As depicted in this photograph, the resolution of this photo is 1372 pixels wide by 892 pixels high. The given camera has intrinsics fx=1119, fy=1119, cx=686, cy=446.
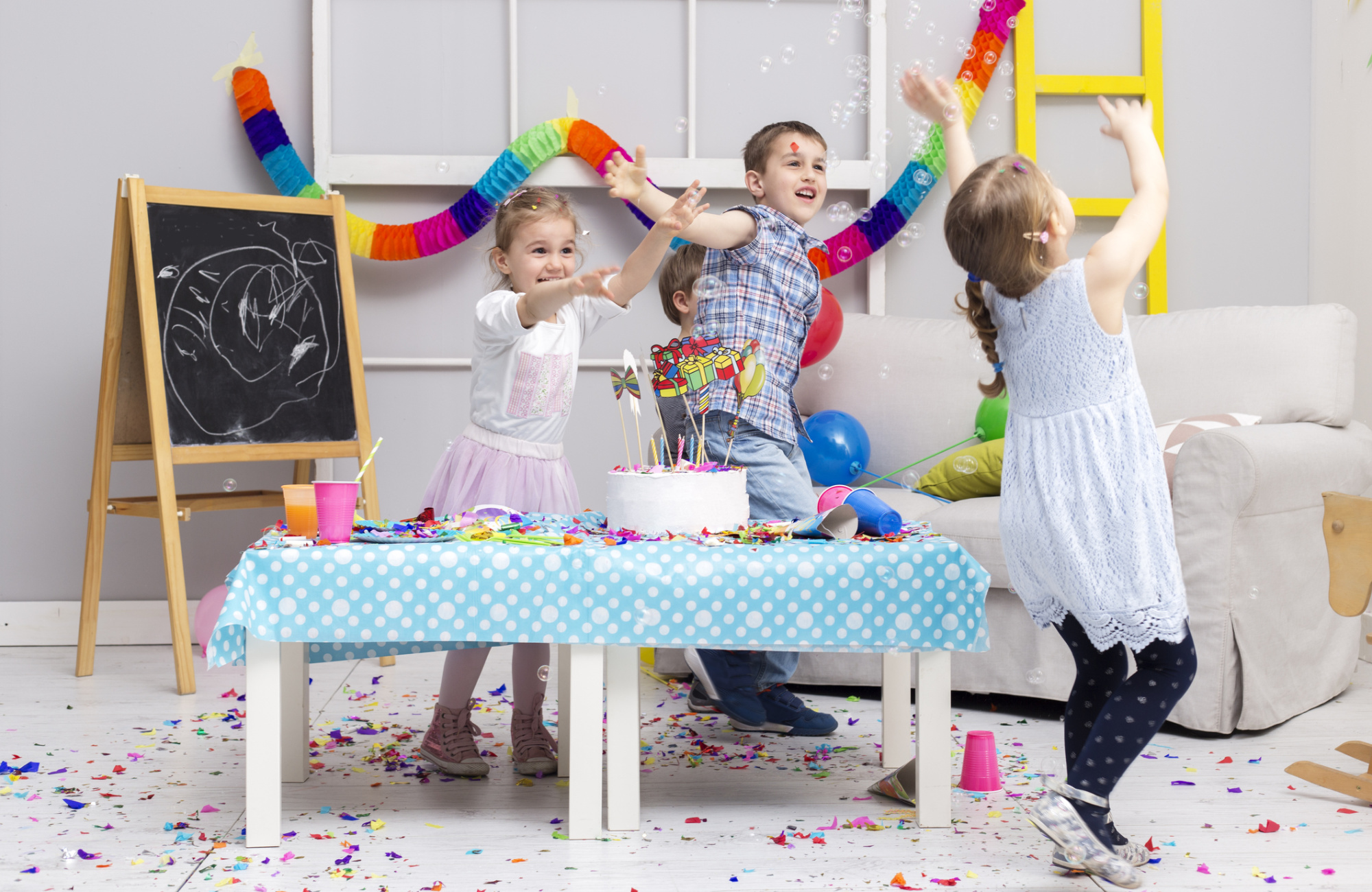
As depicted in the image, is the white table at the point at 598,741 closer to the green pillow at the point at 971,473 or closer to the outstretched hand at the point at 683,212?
the outstretched hand at the point at 683,212

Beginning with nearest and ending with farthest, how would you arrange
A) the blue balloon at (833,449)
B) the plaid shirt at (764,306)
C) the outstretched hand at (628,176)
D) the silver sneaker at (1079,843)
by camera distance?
the silver sneaker at (1079,843) < the outstretched hand at (628,176) < the plaid shirt at (764,306) < the blue balloon at (833,449)

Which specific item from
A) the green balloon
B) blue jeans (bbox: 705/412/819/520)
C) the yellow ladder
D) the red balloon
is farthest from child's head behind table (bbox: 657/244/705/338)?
the yellow ladder

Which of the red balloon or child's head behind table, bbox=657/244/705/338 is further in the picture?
the red balloon

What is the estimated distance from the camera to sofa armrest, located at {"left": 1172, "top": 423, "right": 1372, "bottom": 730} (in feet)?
7.46

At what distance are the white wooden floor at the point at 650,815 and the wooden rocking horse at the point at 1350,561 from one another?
0.03 m

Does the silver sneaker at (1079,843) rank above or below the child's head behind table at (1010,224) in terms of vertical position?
below

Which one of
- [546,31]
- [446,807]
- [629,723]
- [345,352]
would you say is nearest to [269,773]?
→ [446,807]

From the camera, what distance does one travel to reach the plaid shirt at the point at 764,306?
7.20ft

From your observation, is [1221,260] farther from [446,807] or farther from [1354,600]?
[446,807]

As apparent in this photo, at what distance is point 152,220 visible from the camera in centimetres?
297

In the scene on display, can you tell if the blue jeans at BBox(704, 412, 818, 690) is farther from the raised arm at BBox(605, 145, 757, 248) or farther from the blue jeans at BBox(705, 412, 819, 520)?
the raised arm at BBox(605, 145, 757, 248)

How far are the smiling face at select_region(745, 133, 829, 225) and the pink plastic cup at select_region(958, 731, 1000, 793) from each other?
104cm

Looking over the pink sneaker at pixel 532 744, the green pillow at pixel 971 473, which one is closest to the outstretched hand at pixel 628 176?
the pink sneaker at pixel 532 744

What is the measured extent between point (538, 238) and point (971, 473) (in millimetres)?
1276
